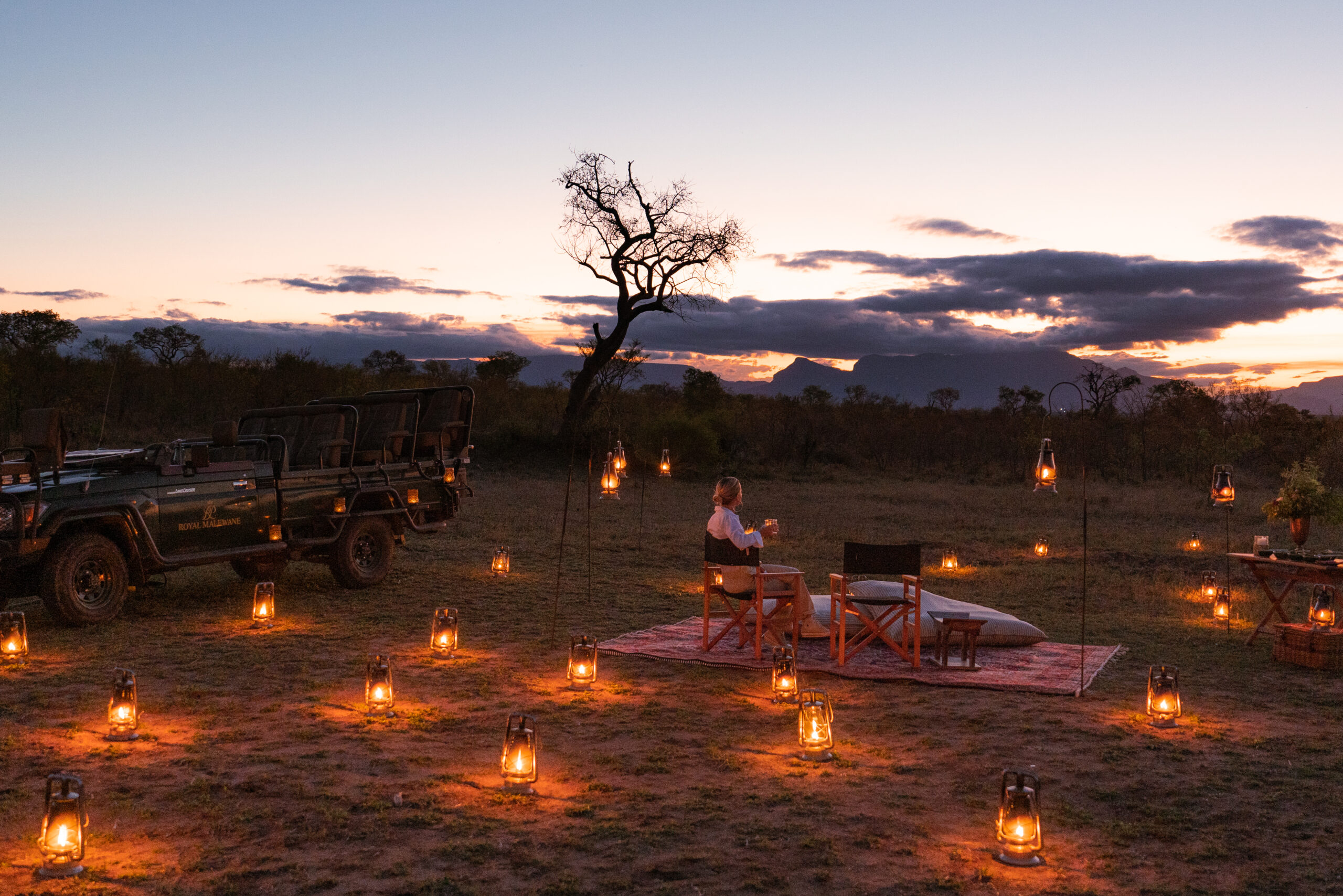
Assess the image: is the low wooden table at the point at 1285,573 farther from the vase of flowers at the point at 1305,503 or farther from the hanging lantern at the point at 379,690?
the hanging lantern at the point at 379,690

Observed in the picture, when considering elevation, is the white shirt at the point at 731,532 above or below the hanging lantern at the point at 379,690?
above

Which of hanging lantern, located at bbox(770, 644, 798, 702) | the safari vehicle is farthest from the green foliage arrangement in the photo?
the safari vehicle

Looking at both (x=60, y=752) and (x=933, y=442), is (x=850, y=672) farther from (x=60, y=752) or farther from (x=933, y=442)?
(x=933, y=442)

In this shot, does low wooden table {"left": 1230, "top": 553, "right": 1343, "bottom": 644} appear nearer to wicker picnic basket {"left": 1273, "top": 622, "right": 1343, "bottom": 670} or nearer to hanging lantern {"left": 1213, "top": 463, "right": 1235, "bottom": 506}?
wicker picnic basket {"left": 1273, "top": 622, "right": 1343, "bottom": 670}

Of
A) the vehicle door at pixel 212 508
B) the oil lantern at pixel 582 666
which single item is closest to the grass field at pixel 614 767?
the oil lantern at pixel 582 666

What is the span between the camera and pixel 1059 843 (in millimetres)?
4598

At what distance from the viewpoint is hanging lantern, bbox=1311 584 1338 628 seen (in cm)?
833

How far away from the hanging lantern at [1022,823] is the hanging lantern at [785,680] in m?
2.67

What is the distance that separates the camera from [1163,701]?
6.54m

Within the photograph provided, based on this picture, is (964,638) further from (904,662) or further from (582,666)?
(582,666)

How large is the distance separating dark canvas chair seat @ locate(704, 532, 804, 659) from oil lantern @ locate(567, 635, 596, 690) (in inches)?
48.7

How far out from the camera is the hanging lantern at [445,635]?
27.2 feet

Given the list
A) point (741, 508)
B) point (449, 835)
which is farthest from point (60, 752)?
point (741, 508)

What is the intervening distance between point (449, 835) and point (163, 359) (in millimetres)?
34903
